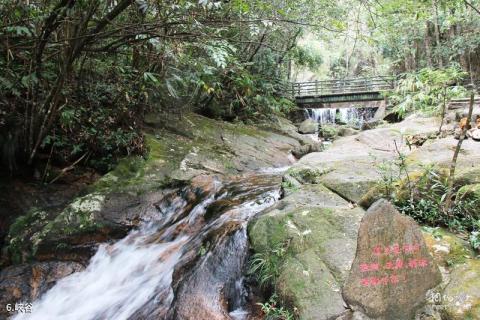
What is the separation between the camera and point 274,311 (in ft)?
9.85

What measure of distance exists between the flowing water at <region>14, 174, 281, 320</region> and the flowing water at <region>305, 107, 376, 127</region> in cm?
1333

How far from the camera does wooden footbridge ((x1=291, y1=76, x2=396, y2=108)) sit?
57.0 ft

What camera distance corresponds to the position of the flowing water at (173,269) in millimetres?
3541

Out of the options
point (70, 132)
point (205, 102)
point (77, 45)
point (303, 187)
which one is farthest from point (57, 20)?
point (205, 102)

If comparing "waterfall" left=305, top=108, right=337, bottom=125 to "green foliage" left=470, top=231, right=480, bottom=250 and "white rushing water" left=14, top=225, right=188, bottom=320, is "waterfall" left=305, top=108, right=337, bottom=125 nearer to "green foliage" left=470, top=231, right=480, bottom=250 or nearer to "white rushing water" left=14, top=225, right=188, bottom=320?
"white rushing water" left=14, top=225, right=188, bottom=320

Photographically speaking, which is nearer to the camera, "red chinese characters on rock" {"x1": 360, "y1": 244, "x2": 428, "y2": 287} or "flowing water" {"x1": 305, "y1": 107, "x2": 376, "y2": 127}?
"red chinese characters on rock" {"x1": 360, "y1": 244, "x2": 428, "y2": 287}

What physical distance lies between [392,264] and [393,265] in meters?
0.01

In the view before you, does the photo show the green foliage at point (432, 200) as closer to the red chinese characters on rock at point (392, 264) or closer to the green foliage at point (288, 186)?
the red chinese characters on rock at point (392, 264)

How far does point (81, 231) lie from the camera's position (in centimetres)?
534

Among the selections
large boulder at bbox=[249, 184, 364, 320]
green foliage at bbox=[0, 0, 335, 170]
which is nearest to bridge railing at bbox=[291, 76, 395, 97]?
green foliage at bbox=[0, 0, 335, 170]

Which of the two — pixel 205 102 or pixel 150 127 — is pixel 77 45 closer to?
pixel 150 127

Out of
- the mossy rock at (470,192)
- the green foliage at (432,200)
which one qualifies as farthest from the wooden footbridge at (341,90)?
the mossy rock at (470,192)

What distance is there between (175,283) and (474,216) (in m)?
3.19

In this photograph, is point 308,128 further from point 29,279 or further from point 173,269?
point 29,279
